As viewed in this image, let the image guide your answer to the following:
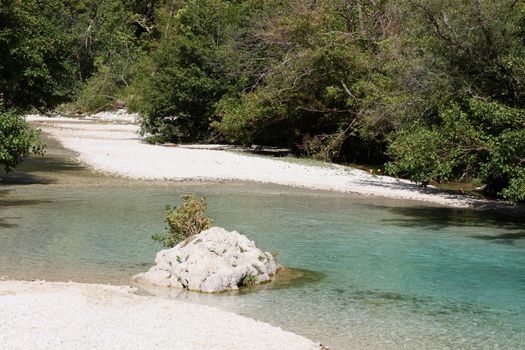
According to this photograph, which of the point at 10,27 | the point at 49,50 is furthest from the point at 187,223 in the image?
the point at 49,50

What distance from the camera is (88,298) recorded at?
1192 cm

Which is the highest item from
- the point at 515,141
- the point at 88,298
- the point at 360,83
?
the point at 360,83

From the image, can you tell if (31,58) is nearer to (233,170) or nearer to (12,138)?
(12,138)

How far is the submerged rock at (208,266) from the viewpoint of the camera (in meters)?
13.5

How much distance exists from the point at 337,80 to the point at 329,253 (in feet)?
67.9

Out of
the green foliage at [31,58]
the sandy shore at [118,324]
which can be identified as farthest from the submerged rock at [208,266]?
the green foliage at [31,58]

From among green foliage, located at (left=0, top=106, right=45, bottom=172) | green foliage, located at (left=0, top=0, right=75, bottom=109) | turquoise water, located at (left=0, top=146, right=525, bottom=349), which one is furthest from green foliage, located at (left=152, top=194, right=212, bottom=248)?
green foliage, located at (left=0, top=0, right=75, bottom=109)

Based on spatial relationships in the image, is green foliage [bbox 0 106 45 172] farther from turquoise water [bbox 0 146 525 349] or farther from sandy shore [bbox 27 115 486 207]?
sandy shore [bbox 27 115 486 207]

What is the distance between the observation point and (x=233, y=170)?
31828 millimetres

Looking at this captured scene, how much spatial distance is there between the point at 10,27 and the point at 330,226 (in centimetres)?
1373

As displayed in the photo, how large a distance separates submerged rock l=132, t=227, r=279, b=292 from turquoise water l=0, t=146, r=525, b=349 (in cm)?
36

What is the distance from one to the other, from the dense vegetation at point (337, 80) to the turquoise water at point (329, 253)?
8.16ft

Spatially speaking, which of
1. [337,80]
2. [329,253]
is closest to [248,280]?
[329,253]

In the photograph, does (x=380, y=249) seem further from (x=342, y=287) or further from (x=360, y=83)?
(x=360, y=83)
